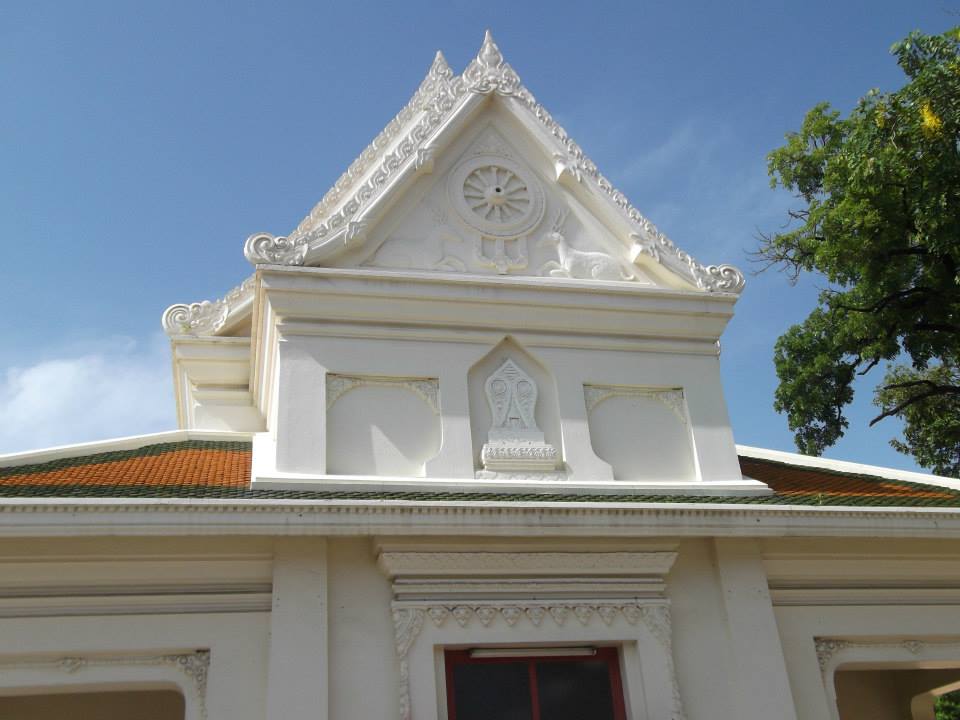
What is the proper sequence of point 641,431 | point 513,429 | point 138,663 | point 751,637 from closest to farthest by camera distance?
1. point 138,663
2. point 751,637
3. point 513,429
4. point 641,431

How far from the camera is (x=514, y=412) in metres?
9.24

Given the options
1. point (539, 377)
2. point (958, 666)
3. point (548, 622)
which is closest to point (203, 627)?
point (548, 622)

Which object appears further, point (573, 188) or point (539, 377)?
point (573, 188)

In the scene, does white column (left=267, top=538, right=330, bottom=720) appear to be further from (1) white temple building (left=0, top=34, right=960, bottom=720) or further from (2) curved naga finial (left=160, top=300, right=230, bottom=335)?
(2) curved naga finial (left=160, top=300, right=230, bottom=335)

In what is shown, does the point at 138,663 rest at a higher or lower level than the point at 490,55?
lower

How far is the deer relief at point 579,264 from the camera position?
33.1 ft

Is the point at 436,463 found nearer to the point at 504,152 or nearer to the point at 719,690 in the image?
the point at 719,690

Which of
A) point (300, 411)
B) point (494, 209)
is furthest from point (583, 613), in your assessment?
point (494, 209)

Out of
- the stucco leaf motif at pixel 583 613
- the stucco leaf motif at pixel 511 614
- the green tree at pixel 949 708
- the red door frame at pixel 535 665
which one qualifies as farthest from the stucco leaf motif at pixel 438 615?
the green tree at pixel 949 708

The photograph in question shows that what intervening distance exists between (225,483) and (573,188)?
15.7 feet

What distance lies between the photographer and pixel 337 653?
755 cm

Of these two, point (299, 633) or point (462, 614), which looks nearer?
point (299, 633)

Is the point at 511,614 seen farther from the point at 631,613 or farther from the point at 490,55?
the point at 490,55

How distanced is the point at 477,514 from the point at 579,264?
3467 mm
